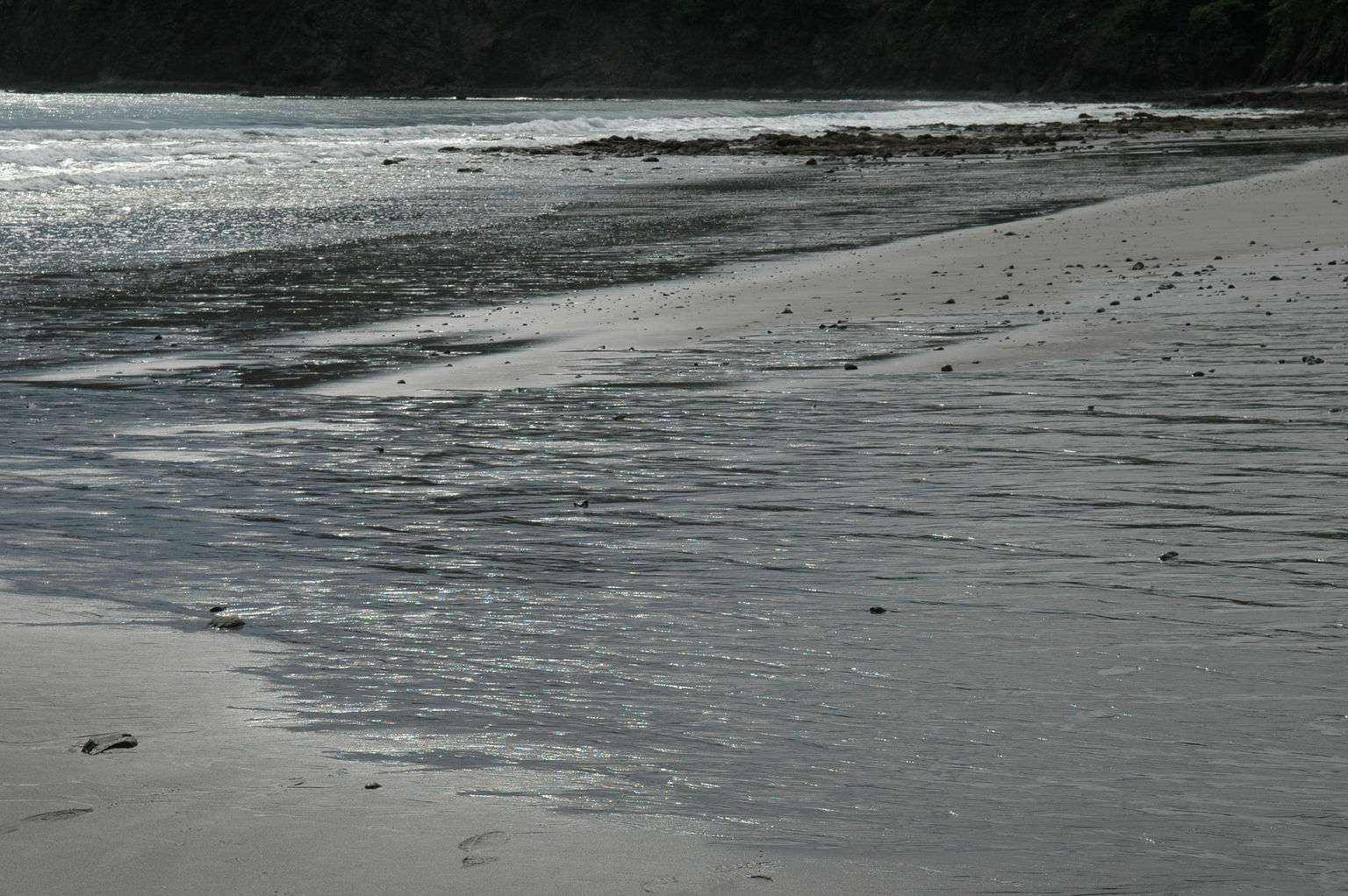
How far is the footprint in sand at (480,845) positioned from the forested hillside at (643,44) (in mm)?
84775

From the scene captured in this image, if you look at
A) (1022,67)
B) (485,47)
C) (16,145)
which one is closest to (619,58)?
(485,47)

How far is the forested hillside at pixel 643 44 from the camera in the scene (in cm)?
9025

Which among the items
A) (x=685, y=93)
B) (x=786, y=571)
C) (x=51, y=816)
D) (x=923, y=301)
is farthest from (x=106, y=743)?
(x=685, y=93)

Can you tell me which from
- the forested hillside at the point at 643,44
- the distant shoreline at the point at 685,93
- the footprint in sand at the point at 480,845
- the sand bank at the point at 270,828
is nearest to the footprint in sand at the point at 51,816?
the sand bank at the point at 270,828

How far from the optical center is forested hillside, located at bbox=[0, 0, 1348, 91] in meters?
90.2

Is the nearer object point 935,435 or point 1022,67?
point 935,435

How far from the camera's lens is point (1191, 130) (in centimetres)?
4219

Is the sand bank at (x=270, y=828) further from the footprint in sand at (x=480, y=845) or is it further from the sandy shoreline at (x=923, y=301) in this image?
the sandy shoreline at (x=923, y=301)

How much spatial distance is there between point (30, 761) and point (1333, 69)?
74833 millimetres

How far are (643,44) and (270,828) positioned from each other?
391 ft

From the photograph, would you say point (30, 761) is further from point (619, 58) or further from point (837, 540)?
point (619, 58)

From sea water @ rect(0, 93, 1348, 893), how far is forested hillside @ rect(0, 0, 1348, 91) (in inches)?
3177

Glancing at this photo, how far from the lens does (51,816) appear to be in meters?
2.54

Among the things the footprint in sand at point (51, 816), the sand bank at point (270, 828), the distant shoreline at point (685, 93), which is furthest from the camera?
the distant shoreline at point (685, 93)
